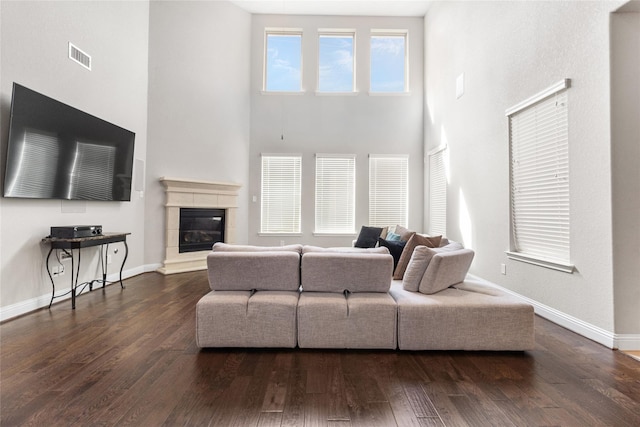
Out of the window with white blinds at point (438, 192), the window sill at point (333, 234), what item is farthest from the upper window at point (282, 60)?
the window with white blinds at point (438, 192)

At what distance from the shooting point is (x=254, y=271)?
2559 millimetres

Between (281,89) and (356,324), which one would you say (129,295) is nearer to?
(356,324)

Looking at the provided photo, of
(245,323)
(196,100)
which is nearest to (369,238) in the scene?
(245,323)

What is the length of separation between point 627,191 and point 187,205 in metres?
5.81

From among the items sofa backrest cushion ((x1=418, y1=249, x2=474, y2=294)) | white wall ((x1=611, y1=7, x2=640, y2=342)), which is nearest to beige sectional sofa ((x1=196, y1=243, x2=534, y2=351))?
sofa backrest cushion ((x1=418, y1=249, x2=474, y2=294))

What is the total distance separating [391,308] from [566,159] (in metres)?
2.23

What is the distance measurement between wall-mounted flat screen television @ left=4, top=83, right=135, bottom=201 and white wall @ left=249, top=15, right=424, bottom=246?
2.82 metres

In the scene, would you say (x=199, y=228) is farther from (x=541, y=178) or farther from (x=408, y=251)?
(x=541, y=178)

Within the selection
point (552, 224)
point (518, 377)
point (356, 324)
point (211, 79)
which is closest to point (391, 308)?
point (356, 324)

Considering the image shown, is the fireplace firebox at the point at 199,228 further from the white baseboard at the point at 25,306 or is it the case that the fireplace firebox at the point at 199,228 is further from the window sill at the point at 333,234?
the white baseboard at the point at 25,306

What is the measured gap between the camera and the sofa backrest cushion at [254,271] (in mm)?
2539

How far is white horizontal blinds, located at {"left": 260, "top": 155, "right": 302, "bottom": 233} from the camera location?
22.3ft

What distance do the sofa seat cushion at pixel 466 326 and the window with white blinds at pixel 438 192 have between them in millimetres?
3335

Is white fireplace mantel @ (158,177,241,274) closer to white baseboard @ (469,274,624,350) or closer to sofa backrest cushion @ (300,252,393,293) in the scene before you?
sofa backrest cushion @ (300,252,393,293)
